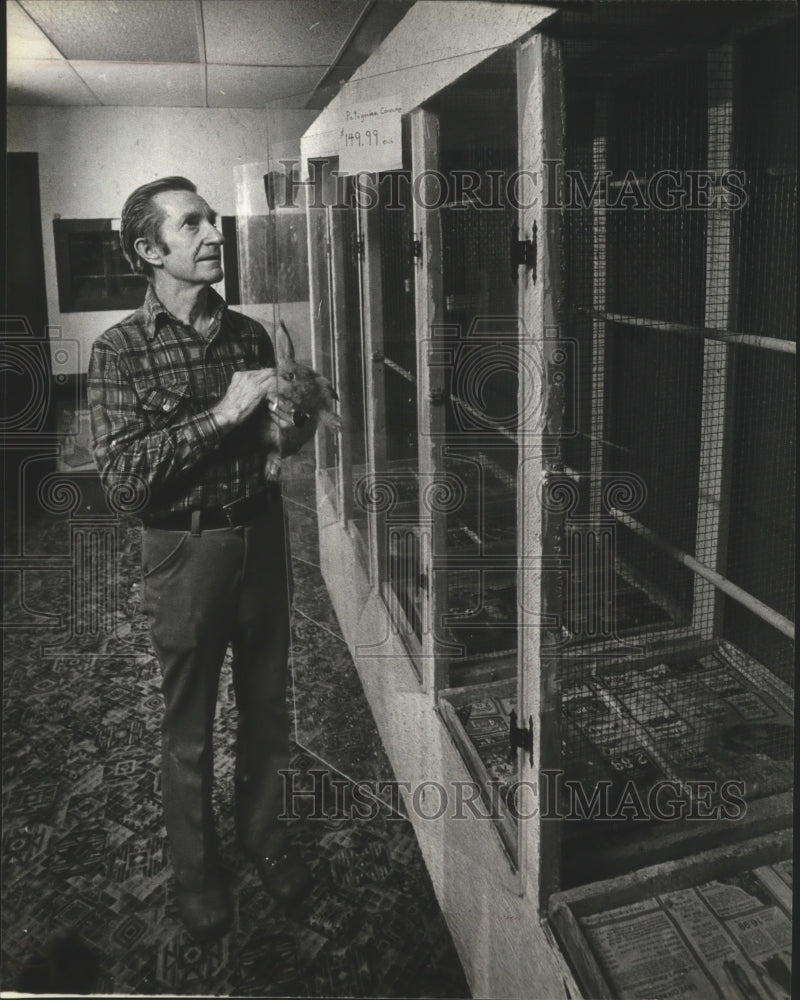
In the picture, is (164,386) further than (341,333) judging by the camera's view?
No

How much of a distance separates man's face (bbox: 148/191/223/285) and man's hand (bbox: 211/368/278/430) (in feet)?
0.46

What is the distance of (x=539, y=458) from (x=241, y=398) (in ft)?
1.39

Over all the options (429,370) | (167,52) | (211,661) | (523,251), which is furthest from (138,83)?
(211,661)

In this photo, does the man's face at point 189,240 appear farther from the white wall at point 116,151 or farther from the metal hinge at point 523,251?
the metal hinge at point 523,251

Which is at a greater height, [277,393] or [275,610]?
[277,393]

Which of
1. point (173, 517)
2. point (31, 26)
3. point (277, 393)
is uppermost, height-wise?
point (31, 26)

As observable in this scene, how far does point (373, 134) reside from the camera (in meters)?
1.28

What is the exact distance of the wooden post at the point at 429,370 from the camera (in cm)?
157

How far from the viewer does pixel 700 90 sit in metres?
1.62

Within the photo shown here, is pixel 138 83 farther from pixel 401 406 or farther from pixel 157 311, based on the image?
pixel 401 406

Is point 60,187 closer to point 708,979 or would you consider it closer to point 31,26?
point 31,26

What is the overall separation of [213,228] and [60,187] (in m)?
0.21

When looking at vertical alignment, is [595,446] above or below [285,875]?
above

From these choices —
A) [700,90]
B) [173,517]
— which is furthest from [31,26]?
[700,90]
